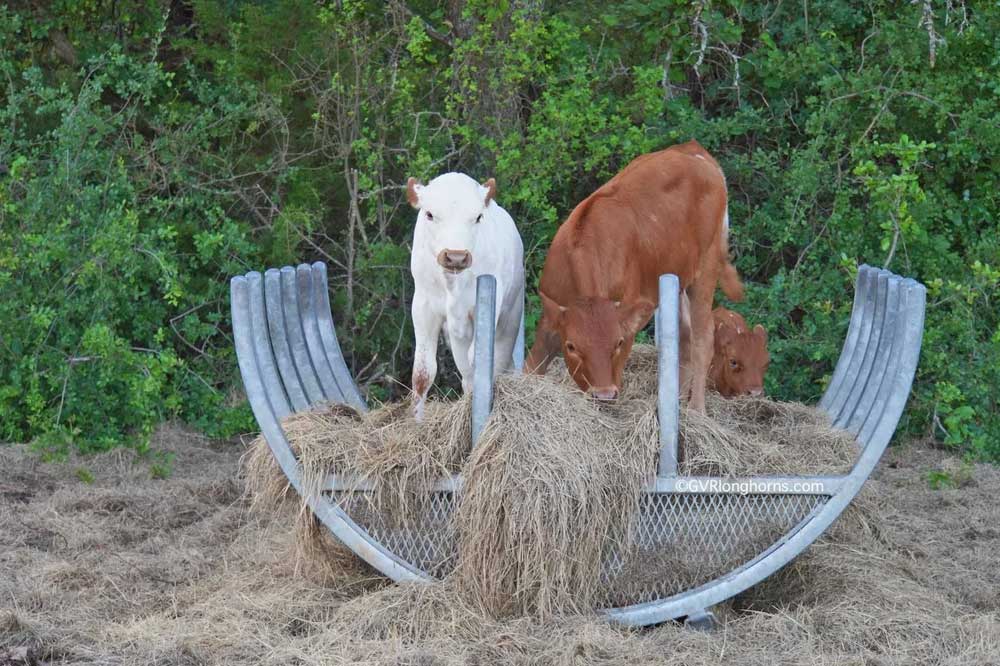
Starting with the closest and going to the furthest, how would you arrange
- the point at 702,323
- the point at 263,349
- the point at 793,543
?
the point at 793,543 → the point at 263,349 → the point at 702,323

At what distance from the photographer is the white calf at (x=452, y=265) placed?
5.61 meters

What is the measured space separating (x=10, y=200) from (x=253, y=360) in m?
3.89

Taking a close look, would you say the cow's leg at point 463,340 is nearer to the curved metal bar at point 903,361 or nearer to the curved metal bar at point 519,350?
the curved metal bar at point 519,350

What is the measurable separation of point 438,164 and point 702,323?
2.40m

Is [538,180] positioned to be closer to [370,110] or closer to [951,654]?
[370,110]

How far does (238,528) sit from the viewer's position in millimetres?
6215

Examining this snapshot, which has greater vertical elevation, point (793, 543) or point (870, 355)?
A: point (870, 355)

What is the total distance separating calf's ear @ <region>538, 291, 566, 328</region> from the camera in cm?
564

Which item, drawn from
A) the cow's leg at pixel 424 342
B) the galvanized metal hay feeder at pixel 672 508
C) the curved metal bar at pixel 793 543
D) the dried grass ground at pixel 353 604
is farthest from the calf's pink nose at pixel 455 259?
the curved metal bar at pixel 793 543

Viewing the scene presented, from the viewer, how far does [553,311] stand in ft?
18.9

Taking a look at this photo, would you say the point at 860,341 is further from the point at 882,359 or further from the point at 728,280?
the point at 728,280

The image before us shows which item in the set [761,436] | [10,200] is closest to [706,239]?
[761,436]

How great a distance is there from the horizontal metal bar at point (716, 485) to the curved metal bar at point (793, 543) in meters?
0.07

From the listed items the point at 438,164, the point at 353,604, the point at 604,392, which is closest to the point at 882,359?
the point at 604,392
